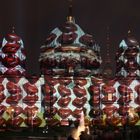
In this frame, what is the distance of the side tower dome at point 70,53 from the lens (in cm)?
7519

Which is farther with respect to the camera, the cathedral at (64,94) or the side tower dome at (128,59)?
the side tower dome at (128,59)

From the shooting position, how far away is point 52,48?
77.8m

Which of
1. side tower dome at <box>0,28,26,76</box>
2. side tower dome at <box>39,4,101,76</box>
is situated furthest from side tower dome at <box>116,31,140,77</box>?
side tower dome at <box>0,28,26,76</box>

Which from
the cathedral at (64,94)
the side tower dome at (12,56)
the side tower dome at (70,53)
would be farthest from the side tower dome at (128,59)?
the side tower dome at (12,56)

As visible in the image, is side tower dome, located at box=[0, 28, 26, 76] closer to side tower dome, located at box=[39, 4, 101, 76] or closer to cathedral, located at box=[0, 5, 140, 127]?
cathedral, located at box=[0, 5, 140, 127]

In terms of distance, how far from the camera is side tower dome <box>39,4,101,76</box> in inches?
2960

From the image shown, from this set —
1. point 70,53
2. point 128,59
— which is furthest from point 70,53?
point 128,59

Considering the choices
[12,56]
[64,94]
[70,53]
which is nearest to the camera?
[64,94]

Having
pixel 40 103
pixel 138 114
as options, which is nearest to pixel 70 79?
pixel 40 103

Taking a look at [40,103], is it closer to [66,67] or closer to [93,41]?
[66,67]

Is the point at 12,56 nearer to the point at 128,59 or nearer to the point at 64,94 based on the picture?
the point at 64,94

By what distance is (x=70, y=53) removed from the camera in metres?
76.6

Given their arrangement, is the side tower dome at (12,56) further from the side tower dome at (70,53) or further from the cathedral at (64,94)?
the side tower dome at (70,53)

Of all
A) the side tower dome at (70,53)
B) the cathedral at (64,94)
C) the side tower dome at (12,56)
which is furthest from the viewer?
the side tower dome at (70,53)
